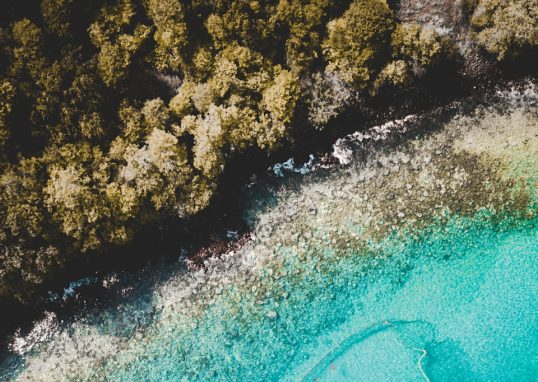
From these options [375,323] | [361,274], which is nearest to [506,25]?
[361,274]

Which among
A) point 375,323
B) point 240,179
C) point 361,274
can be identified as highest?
point 240,179

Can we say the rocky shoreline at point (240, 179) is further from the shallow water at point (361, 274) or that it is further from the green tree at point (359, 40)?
the green tree at point (359, 40)

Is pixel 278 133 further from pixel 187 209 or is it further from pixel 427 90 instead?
pixel 427 90

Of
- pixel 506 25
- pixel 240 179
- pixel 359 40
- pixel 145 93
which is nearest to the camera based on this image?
pixel 359 40

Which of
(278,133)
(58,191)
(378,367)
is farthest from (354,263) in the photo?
(58,191)

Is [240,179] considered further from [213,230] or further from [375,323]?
[375,323]

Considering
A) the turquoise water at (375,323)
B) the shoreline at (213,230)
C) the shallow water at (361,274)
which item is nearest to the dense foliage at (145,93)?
the shoreline at (213,230)
